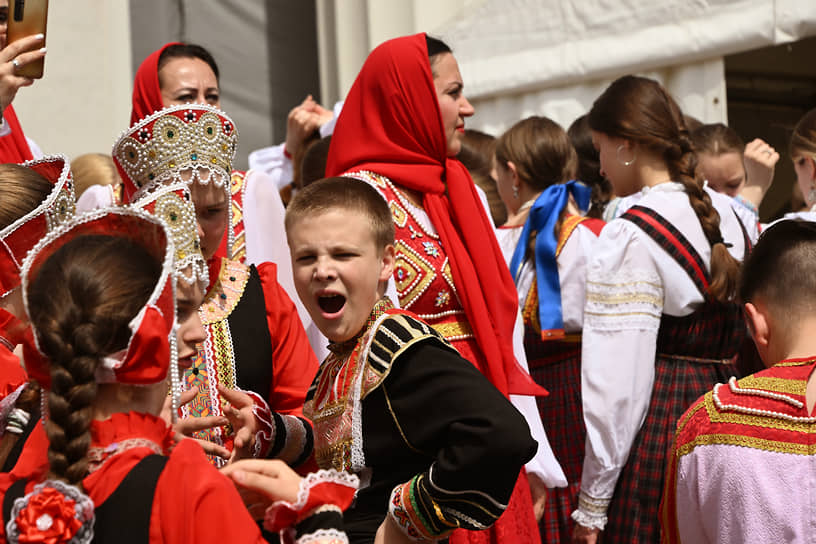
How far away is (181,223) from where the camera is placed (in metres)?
2.10

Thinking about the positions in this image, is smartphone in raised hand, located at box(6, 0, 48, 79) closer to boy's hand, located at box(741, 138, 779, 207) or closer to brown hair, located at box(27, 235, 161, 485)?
brown hair, located at box(27, 235, 161, 485)

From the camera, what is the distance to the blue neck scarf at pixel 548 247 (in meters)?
3.64

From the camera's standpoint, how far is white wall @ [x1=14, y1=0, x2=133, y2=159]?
652cm

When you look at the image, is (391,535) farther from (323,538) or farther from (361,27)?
(361,27)

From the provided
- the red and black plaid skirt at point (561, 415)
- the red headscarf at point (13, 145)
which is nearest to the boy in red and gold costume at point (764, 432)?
the red and black plaid skirt at point (561, 415)

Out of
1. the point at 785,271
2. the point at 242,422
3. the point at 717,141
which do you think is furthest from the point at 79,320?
the point at 717,141

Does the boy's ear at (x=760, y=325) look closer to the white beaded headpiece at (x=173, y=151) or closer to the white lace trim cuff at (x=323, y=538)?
the white lace trim cuff at (x=323, y=538)

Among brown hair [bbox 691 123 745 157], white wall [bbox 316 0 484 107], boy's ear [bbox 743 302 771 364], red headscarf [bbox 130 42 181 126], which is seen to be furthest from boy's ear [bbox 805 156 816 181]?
white wall [bbox 316 0 484 107]

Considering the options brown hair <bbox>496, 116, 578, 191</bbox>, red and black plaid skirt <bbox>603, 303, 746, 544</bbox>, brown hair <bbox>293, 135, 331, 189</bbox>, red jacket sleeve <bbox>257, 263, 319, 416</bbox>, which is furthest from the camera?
brown hair <bbox>496, 116, 578, 191</bbox>

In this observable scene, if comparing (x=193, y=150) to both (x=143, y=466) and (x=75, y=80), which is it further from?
(x=75, y=80)

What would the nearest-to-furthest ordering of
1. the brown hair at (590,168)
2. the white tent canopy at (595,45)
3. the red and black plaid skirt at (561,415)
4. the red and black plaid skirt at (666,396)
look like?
the red and black plaid skirt at (666,396) < the red and black plaid skirt at (561,415) < the brown hair at (590,168) < the white tent canopy at (595,45)

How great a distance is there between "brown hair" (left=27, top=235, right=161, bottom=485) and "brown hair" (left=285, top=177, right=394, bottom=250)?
64 centimetres

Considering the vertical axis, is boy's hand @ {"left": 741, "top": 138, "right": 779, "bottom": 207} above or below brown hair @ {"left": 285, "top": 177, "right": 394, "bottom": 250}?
below

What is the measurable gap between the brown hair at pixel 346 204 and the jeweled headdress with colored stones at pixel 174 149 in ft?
1.20
